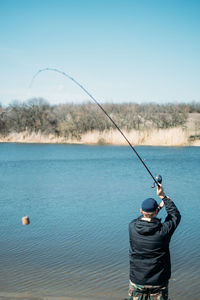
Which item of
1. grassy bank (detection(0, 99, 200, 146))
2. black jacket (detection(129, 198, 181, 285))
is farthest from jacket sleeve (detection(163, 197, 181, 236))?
grassy bank (detection(0, 99, 200, 146))

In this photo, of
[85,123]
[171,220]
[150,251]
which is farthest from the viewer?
[85,123]

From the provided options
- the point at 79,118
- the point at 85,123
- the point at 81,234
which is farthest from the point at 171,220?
the point at 79,118

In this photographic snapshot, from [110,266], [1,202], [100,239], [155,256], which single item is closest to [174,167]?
[1,202]

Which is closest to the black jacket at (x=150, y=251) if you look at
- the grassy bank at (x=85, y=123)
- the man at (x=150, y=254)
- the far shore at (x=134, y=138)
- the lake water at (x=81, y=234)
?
the man at (x=150, y=254)

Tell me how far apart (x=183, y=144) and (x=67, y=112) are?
50.5ft

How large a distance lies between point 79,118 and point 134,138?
9124mm

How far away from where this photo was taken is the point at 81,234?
6.32 meters

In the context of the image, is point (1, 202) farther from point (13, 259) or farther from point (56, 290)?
point (56, 290)

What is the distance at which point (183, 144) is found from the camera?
1045 inches

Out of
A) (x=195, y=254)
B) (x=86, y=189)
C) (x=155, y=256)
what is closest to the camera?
(x=155, y=256)

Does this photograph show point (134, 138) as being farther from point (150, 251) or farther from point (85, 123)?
point (150, 251)

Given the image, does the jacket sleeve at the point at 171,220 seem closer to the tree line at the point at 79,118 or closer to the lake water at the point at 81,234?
the lake water at the point at 81,234

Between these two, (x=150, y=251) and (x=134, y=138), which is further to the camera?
(x=134, y=138)

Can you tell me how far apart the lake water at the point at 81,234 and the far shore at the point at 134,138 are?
1290cm
